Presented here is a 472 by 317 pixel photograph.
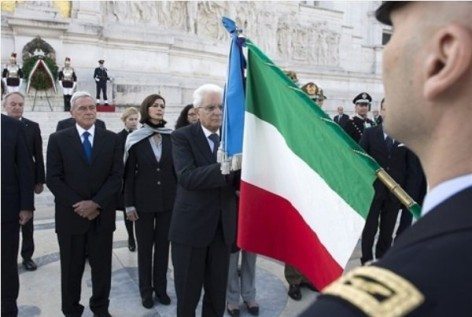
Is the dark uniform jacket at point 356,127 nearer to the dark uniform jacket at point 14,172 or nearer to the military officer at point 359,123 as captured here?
the military officer at point 359,123

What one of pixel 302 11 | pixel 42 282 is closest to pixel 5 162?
pixel 42 282

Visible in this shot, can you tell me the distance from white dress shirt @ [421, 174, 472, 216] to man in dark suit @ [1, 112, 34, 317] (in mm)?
3673

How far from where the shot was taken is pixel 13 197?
3.69m

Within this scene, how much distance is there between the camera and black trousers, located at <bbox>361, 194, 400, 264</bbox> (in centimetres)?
520

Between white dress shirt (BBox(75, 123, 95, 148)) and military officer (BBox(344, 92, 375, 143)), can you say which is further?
military officer (BBox(344, 92, 375, 143))

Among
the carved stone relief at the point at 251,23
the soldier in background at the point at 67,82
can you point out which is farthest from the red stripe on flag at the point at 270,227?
the carved stone relief at the point at 251,23

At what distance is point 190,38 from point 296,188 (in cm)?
1870

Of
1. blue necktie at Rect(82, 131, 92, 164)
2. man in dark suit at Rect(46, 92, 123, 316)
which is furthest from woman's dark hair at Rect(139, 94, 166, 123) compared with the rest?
blue necktie at Rect(82, 131, 92, 164)

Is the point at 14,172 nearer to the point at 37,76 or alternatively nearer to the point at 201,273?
the point at 201,273

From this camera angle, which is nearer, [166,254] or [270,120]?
[270,120]

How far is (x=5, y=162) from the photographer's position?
368 cm

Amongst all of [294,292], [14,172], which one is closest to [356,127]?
[294,292]

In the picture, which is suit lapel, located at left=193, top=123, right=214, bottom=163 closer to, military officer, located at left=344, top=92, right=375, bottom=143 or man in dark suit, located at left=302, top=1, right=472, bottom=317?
man in dark suit, located at left=302, top=1, right=472, bottom=317

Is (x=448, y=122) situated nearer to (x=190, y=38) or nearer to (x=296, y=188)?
(x=296, y=188)
